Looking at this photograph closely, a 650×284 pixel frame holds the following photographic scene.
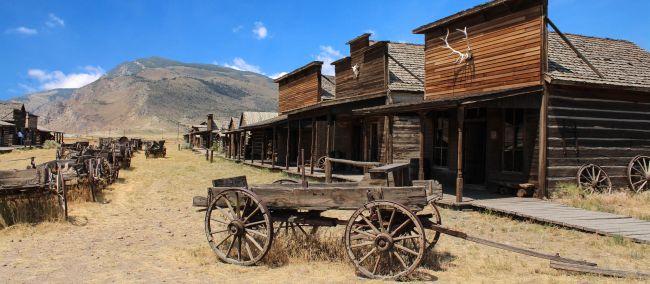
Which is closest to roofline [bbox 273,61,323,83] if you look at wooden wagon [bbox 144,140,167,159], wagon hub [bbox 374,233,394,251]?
wooden wagon [bbox 144,140,167,159]

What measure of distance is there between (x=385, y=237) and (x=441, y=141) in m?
10.3

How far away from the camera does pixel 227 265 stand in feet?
19.0

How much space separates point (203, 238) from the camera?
754cm

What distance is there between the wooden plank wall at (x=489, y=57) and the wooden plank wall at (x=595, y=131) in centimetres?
103

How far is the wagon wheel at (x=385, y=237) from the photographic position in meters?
4.97

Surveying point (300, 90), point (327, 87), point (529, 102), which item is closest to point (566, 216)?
point (529, 102)

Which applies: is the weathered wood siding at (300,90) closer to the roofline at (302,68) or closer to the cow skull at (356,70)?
the roofline at (302,68)

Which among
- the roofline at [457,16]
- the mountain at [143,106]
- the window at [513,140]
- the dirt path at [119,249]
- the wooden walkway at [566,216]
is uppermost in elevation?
the mountain at [143,106]

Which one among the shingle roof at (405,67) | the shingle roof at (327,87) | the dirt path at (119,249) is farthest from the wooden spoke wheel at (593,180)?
the shingle roof at (327,87)

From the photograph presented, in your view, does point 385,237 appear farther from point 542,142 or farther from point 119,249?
point 542,142

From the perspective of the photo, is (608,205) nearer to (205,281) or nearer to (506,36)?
(506,36)

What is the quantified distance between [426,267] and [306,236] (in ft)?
5.95

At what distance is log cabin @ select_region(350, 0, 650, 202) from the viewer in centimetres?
1073

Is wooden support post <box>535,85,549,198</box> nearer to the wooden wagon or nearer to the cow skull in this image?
the cow skull
